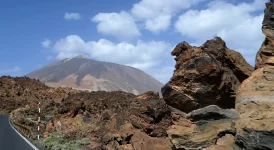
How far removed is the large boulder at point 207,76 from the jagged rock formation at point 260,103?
75.1 inches

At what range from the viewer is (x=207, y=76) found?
10203 millimetres

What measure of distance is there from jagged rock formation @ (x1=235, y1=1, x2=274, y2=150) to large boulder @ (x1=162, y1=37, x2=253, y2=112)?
191 centimetres

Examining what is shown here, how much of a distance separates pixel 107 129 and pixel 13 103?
75837 millimetres

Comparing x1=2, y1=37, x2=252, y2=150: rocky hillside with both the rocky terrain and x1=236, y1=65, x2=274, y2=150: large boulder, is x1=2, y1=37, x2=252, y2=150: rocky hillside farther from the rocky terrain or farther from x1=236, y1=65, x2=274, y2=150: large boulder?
x1=236, y1=65, x2=274, y2=150: large boulder

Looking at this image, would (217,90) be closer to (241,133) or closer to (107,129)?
(241,133)

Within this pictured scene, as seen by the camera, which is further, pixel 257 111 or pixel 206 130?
pixel 206 130

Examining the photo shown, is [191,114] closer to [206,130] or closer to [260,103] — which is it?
[206,130]

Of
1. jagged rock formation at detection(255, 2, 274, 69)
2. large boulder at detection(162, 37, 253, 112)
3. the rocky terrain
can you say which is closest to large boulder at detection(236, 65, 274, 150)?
the rocky terrain

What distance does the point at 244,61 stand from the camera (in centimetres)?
1089

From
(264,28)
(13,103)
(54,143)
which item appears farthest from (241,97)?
(13,103)

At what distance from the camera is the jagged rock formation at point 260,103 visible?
22.1 feet

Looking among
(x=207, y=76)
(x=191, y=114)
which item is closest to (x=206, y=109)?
(x=191, y=114)

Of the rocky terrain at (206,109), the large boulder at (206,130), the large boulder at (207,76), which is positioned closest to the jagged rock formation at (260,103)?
the rocky terrain at (206,109)

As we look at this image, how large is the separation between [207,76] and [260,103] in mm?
3086
